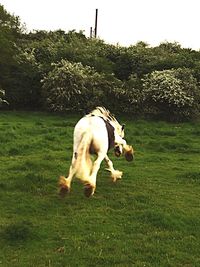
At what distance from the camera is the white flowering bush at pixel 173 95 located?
84.7 feet

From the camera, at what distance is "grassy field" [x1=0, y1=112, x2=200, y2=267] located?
23.7ft

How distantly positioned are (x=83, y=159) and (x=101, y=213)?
3.83 ft

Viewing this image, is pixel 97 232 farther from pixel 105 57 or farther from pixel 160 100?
pixel 105 57

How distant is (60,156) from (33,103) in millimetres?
14891

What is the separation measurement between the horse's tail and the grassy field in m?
0.68

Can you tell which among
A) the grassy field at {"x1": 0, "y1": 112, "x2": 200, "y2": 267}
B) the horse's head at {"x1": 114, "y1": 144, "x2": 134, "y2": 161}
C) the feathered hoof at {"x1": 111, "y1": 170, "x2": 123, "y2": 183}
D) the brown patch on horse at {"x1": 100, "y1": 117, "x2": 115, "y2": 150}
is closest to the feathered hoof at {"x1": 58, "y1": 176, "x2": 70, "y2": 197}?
the grassy field at {"x1": 0, "y1": 112, "x2": 200, "y2": 267}

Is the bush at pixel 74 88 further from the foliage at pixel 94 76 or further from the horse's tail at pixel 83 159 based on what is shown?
the horse's tail at pixel 83 159

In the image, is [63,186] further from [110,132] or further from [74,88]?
[74,88]

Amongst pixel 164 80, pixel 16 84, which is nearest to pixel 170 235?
pixel 164 80

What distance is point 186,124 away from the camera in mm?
24922

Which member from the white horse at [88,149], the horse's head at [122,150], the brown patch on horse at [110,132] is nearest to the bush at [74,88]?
the horse's head at [122,150]

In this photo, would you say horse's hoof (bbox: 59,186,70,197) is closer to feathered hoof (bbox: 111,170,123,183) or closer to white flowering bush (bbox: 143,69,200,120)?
feathered hoof (bbox: 111,170,123,183)

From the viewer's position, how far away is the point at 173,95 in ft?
84.4

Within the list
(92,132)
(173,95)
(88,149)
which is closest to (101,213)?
(88,149)
